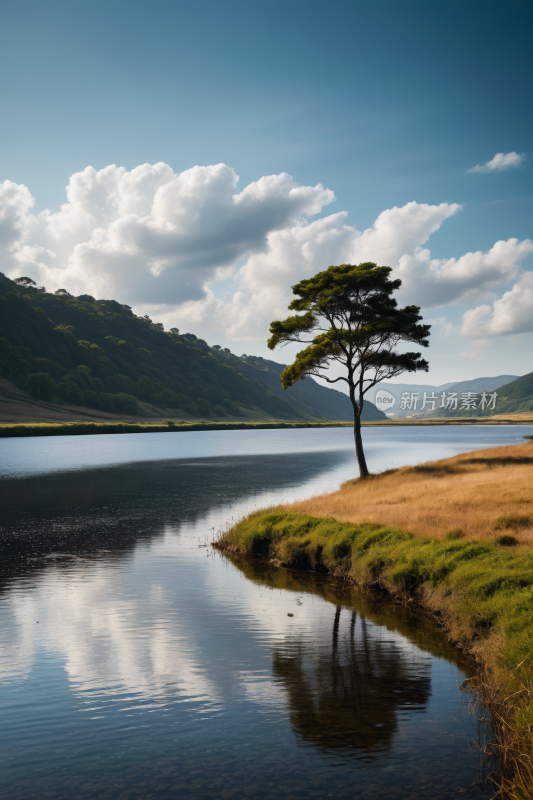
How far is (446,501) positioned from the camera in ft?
93.1

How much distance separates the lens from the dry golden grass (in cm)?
2216

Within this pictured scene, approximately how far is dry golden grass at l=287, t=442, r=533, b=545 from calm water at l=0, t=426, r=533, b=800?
518 centimetres

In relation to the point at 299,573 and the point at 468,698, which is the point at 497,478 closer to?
the point at 299,573

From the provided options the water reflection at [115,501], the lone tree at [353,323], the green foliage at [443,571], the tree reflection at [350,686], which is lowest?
the water reflection at [115,501]

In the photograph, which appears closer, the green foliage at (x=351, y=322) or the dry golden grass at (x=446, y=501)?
the dry golden grass at (x=446, y=501)

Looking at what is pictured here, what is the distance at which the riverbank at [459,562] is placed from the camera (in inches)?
417

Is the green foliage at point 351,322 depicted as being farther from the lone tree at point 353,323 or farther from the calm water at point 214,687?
the calm water at point 214,687

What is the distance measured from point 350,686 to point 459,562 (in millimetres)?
6692

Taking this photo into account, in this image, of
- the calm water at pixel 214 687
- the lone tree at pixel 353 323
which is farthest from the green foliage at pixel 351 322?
the calm water at pixel 214 687

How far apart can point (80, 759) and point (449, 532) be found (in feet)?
50.9

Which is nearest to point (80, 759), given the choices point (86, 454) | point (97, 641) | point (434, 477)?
point (97, 641)

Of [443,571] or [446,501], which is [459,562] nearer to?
[443,571]

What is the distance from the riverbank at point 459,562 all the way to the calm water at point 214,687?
0.87 m

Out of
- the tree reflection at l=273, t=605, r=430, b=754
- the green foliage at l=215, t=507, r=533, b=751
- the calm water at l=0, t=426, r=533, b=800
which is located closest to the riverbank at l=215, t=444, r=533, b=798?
the green foliage at l=215, t=507, r=533, b=751
